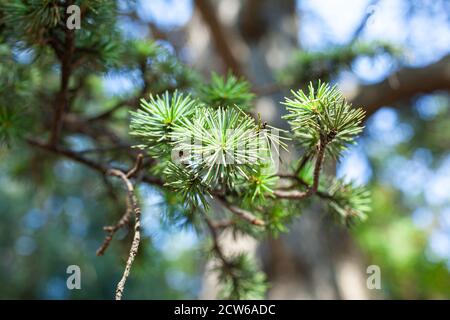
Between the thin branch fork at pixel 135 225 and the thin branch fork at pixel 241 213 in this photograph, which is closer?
the thin branch fork at pixel 135 225

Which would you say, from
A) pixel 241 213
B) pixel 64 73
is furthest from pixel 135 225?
pixel 64 73

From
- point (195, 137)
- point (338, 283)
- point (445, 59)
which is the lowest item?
point (195, 137)

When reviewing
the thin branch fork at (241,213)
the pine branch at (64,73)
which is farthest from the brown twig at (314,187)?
the pine branch at (64,73)

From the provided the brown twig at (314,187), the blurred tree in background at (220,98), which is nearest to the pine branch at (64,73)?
the blurred tree in background at (220,98)

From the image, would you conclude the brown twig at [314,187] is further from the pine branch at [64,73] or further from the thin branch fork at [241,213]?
the pine branch at [64,73]

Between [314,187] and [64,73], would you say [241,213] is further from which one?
[64,73]

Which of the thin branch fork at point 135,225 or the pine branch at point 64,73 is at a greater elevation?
the pine branch at point 64,73

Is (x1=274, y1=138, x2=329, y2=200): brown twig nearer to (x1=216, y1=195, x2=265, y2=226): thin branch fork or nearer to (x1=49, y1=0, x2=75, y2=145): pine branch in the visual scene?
(x1=216, y1=195, x2=265, y2=226): thin branch fork

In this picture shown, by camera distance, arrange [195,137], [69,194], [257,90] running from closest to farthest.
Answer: [195,137] < [257,90] < [69,194]

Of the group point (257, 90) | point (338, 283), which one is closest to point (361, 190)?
point (257, 90)

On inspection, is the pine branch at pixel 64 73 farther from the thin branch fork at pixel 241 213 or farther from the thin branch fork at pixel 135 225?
the thin branch fork at pixel 241 213
